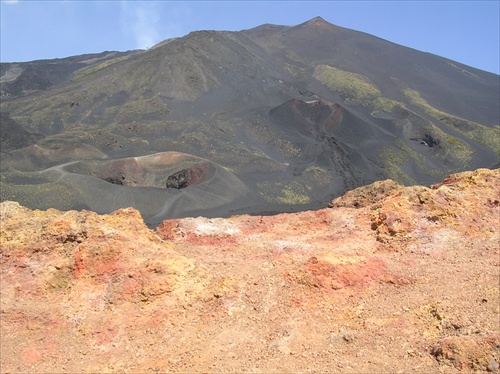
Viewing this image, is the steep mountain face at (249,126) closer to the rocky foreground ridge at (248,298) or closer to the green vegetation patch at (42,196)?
the green vegetation patch at (42,196)

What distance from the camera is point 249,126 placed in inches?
1984

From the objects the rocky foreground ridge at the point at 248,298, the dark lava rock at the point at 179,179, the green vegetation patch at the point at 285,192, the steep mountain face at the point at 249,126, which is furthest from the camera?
the dark lava rock at the point at 179,179

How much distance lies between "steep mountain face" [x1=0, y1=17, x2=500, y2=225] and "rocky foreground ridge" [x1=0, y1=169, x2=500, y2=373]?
686 inches

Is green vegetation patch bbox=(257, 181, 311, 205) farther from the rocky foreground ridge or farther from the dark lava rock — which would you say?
the rocky foreground ridge

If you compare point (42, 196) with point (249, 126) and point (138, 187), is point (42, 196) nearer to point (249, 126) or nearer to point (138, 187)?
point (138, 187)

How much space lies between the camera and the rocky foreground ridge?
33.8 ft

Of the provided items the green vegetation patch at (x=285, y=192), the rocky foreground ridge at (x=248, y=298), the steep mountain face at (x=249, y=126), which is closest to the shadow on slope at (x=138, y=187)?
the steep mountain face at (x=249, y=126)

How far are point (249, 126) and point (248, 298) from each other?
39248 mm

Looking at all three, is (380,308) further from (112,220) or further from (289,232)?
(112,220)

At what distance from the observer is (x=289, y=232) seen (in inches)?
642

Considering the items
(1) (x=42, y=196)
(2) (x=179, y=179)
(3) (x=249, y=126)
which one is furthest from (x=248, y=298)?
(3) (x=249, y=126)

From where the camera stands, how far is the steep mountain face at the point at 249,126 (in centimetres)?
3591

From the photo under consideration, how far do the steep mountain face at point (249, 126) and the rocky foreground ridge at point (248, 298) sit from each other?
17.4 metres

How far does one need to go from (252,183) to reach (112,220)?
2457cm
